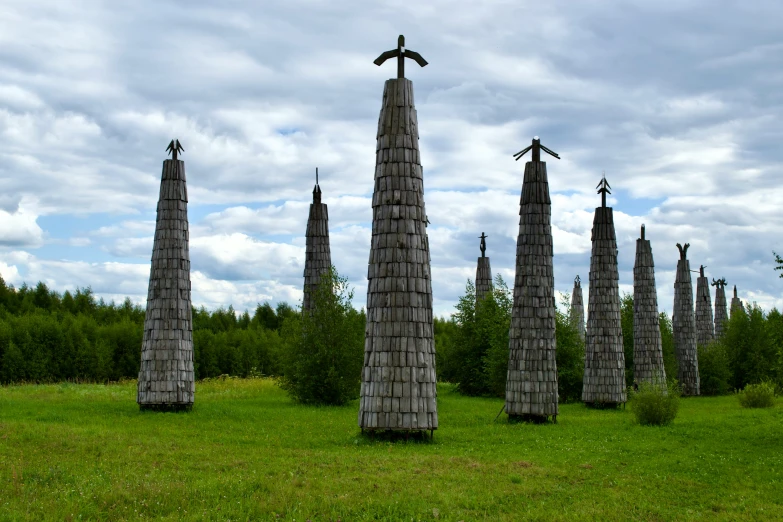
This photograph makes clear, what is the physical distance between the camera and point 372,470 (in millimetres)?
17438

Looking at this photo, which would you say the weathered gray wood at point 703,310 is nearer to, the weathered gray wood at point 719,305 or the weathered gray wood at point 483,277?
the weathered gray wood at point 719,305

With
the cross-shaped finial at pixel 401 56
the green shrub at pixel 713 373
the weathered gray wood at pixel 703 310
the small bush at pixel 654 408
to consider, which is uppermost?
the cross-shaped finial at pixel 401 56

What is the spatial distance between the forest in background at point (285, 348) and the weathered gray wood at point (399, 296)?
14.5m

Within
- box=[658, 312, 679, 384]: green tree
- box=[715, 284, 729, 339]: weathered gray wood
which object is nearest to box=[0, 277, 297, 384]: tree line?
box=[658, 312, 679, 384]: green tree

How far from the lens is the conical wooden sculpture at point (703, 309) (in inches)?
2355

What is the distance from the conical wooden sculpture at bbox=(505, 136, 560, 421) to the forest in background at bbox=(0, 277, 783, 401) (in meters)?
10.4

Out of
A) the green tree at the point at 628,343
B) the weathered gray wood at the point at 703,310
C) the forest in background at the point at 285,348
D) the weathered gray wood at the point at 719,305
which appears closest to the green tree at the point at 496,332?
the forest in background at the point at 285,348

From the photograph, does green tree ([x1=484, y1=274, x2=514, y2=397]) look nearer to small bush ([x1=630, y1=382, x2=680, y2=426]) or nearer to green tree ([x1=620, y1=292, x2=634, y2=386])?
green tree ([x1=620, y1=292, x2=634, y2=386])

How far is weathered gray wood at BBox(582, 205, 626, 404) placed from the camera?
37.3 metres

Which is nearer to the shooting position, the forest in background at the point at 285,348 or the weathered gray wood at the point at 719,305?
the forest in background at the point at 285,348

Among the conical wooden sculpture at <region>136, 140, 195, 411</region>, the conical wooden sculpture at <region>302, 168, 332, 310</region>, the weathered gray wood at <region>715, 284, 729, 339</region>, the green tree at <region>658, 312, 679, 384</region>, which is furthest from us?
the weathered gray wood at <region>715, 284, 729, 339</region>

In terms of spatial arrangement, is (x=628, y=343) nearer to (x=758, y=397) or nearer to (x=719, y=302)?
(x=758, y=397)

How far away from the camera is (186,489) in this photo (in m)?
15.3

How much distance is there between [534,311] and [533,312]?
5cm
